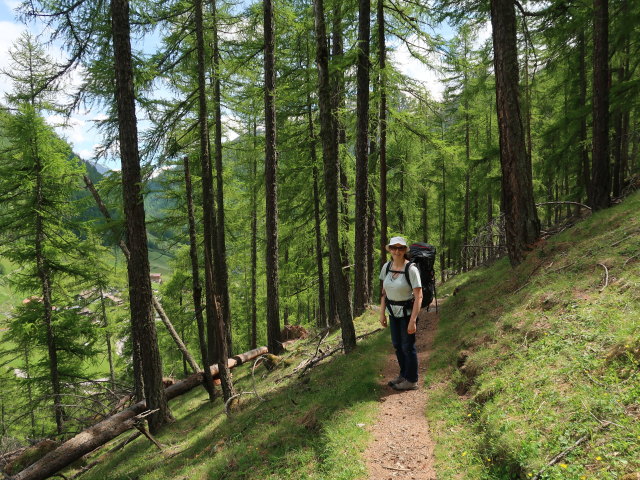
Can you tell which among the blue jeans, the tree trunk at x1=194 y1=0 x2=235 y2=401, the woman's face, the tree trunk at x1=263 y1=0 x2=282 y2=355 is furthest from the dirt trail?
the tree trunk at x1=263 y1=0 x2=282 y2=355

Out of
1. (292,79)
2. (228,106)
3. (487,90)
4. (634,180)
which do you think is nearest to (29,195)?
(228,106)

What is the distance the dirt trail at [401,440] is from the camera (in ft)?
13.8

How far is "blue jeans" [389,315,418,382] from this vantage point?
19.9ft

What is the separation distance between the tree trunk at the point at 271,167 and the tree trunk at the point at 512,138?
6.46 meters

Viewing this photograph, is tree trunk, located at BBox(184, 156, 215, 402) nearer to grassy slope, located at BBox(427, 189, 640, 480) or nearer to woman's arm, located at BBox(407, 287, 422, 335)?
woman's arm, located at BBox(407, 287, 422, 335)

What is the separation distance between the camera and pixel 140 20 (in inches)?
348

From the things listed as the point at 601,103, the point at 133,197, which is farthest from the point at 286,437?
the point at 601,103

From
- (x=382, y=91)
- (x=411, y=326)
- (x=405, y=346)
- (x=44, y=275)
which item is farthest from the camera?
(x=44, y=275)

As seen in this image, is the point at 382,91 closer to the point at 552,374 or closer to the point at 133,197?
the point at 133,197

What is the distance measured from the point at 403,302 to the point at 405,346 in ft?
2.62

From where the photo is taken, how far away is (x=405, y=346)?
612 centimetres

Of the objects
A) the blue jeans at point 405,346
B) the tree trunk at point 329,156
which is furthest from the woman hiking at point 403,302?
the tree trunk at point 329,156

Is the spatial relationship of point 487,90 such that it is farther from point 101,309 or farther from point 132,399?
point 101,309

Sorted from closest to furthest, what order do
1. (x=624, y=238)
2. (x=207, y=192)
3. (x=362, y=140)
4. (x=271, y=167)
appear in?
(x=624, y=238)
(x=207, y=192)
(x=362, y=140)
(x=271, y=167)
